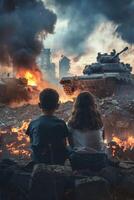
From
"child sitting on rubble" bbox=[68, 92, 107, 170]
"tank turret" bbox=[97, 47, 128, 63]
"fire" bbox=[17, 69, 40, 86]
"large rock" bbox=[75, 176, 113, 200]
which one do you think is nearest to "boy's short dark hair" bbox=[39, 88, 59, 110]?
"child sitting on rubble" bbox=[68, 92, 107, 170]

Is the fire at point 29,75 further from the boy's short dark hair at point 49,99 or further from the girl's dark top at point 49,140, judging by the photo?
the girl's dark top at point 49,140

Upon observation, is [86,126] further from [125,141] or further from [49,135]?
[125,141]

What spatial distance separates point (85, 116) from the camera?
576 centimetres

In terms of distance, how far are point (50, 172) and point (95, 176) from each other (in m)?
0.54

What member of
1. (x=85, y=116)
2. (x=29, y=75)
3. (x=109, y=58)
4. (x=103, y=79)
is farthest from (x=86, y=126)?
(x=29, y=75)

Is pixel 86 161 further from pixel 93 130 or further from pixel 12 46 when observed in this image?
pixel 12 46

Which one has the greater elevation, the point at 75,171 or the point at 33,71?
the point at 33,71

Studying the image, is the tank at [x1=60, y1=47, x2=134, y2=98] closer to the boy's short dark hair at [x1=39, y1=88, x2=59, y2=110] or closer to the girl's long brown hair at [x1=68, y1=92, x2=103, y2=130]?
the girl's long brown hair at [x1=68, y1=92, x2=103, y2=130]

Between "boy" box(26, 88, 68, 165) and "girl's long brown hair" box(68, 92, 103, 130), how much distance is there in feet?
0.62

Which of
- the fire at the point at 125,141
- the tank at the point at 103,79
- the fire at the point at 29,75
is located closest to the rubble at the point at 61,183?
the fire at the point at 125,141

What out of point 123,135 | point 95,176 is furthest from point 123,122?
point 95,176

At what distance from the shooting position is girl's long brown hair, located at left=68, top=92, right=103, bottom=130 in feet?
18.8

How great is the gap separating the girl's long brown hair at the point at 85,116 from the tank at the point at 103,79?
13454 millimetres

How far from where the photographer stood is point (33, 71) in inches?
1442
